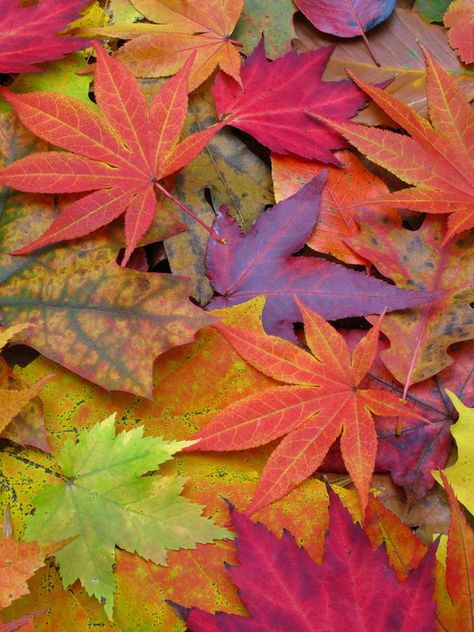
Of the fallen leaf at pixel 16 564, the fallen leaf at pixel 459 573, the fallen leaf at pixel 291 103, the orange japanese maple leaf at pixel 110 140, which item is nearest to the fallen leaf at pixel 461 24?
the fallen leaf at pixel 291 103

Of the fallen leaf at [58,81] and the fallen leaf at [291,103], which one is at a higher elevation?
the fallen leaf at [58,81]

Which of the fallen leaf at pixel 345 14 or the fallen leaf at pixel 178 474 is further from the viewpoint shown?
the fallen leaf at pixel 345 14

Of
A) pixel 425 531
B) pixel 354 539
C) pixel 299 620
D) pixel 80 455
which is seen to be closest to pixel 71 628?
pixel 80 455

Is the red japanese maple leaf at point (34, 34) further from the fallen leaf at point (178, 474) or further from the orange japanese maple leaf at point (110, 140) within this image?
the fallen leaf at point (178, 474)

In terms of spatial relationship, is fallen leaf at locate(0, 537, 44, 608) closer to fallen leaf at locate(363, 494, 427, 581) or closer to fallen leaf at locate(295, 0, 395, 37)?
fallen leaf at locate(363, 494, 427, 581)

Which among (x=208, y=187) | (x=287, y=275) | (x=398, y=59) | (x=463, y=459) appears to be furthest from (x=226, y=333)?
(x=398, y=59)

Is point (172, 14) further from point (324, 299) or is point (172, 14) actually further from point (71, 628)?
point (71, 628)
